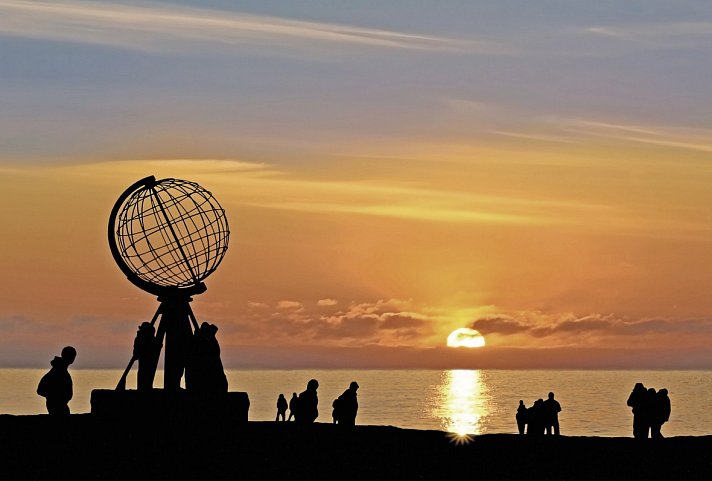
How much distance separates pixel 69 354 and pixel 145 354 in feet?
17.8

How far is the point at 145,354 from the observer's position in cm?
3206

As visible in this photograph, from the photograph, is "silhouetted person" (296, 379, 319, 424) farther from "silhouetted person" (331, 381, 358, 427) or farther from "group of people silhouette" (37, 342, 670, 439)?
"silhouetted person" (331, 381, 358, 427)

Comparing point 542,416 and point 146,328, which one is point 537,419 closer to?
point 542,416

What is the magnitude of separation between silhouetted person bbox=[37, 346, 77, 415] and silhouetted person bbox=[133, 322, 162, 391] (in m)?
4.28

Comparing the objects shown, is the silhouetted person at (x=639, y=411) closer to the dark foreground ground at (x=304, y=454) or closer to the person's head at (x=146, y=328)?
the dark foreground ground at (x=304, y=454)

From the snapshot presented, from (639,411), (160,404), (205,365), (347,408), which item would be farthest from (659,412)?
(160,404)

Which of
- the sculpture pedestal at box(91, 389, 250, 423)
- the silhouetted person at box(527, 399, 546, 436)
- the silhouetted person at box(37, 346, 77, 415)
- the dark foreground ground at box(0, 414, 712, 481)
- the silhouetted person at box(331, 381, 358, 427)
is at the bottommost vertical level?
the dark foreground ground at box(0, 414, 712, 481)

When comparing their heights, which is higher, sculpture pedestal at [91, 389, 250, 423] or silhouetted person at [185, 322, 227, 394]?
silhouetted person at [185, 322, 227, 394]

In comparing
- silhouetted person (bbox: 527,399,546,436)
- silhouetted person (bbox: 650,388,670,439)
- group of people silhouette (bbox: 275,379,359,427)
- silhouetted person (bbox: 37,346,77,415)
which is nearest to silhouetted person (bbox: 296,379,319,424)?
group of people silhouette (bbox: 275,379,359,427)

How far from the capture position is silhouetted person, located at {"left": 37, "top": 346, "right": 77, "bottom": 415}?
2698 centimetres

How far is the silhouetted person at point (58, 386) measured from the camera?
88.5 ft

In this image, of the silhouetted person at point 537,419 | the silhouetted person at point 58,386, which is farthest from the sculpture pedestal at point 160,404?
the silhouetted person at point 537,419

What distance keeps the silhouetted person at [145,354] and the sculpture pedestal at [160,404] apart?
119cm

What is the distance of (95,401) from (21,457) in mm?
4932
